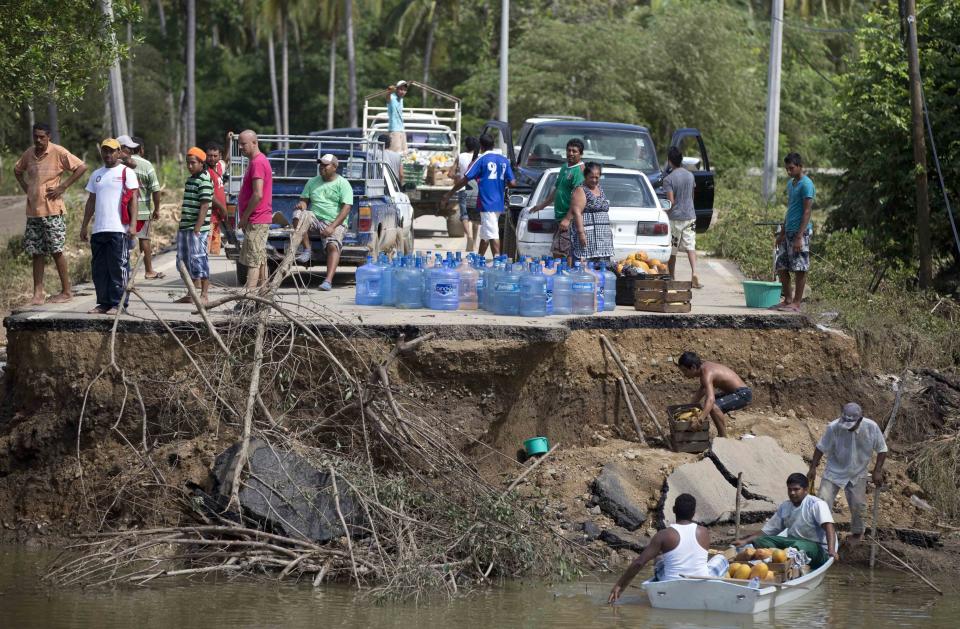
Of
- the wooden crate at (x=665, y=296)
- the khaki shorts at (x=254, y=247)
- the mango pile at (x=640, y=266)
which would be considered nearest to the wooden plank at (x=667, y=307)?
the wooden crate at (x=665, y=296)

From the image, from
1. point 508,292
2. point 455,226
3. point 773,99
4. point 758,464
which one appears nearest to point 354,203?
point 508,292

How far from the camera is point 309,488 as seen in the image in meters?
10.7

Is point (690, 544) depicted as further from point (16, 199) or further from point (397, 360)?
point (16, 199)

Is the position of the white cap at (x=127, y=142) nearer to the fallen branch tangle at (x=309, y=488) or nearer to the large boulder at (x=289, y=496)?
the fallen branch tangle at (x=309, y=488)

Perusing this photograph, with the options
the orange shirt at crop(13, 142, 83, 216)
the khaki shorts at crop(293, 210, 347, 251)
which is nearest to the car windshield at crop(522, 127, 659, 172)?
the khaki shorts at crop(293, 210, 347, 251)

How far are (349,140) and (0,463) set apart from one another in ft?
19.5

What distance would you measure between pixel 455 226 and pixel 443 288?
985 cm

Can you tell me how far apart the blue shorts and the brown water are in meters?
3.72

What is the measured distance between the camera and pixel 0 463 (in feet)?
40.1

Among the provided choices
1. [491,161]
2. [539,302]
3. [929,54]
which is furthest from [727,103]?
[539,302]

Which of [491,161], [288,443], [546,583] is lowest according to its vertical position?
[546,583]

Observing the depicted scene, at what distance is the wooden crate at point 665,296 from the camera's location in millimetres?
13672

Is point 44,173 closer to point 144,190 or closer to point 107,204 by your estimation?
point 144,190

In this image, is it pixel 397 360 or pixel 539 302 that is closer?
pixel 397 360
